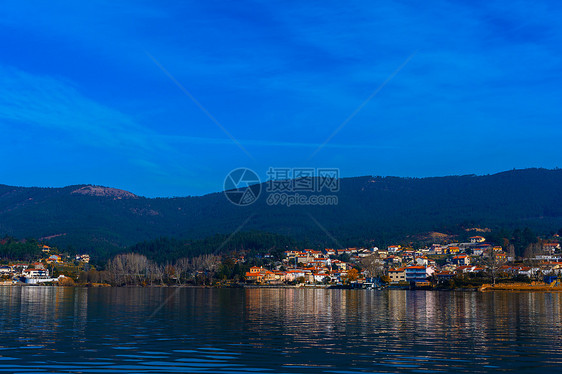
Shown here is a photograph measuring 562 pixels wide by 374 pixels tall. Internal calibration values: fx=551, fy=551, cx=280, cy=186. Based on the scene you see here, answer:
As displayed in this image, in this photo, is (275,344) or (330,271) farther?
(330,271)

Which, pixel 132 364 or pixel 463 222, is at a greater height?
pixel 463 222

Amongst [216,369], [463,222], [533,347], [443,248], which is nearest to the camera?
[216,369]

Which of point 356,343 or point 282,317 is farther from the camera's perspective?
point 282,317

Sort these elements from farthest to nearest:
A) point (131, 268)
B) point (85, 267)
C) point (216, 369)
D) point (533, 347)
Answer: point (85, 267)
point (131, 268)
point (533, 347)
point (216, 369)

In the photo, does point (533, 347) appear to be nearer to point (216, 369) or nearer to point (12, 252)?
point (216, 369)

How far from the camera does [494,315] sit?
3309 centimetres

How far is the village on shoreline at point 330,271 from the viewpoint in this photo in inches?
3632

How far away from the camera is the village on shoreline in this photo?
9225cm

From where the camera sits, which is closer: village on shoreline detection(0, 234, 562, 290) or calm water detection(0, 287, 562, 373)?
calm water detection(0, 287, 562, 373)

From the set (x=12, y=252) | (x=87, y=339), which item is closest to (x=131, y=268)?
(x=12, y=252)

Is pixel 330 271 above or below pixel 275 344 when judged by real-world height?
below

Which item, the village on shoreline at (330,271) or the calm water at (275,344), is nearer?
the calm water at (275,344)

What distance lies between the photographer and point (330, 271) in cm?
12975

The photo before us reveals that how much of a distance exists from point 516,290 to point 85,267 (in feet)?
352
